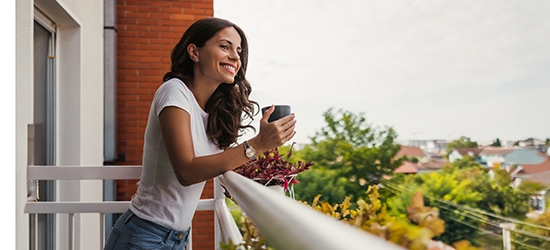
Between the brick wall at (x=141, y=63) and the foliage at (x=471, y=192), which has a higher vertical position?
the brick wall at (x=141, y=63)

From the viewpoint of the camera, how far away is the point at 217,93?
50.7 inches

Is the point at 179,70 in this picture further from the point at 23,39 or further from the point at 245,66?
the point at 23,39

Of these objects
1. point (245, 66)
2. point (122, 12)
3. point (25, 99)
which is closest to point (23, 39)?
point (25, 99)

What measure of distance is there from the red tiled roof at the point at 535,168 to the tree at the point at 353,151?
4949mm

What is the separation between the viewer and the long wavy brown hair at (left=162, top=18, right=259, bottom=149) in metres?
A: 1.22

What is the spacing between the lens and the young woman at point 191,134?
3.23 ft

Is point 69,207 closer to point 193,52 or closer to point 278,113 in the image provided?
point 193,52

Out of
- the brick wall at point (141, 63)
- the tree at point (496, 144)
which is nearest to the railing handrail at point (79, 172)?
the brick wall at point (141, 63)

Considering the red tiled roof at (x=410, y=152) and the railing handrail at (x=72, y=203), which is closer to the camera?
the railing handrail at (x=72, y=203)

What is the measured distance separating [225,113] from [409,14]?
2064 cm

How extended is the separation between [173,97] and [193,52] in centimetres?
25

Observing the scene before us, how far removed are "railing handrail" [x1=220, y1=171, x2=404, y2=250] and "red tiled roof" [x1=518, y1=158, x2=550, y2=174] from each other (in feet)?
58.7

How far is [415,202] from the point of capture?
0.37 m

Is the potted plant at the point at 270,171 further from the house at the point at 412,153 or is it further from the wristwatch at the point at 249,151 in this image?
the house at the point at 412,153
